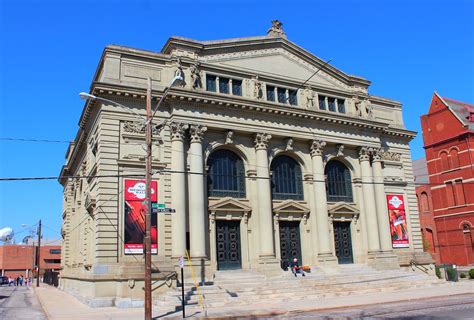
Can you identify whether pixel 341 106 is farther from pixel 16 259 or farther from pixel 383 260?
pixel 16 259

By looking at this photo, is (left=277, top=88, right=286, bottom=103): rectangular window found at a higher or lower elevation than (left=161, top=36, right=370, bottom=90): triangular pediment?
lower

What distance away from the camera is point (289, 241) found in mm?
32156

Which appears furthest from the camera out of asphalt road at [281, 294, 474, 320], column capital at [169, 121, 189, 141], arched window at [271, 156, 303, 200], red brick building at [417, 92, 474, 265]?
red brick building at [417, 92, 474, 265]

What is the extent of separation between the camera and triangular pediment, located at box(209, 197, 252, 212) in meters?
29.3

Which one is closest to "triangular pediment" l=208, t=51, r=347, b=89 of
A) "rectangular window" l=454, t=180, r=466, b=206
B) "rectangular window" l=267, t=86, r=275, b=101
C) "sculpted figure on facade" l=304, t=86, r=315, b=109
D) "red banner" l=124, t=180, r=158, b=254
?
"sculpted figure on facade" l=304, t=86, r=315, b=109

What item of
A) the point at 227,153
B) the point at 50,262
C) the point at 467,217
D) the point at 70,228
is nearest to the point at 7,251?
the point at 50,262

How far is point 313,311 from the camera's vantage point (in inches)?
790

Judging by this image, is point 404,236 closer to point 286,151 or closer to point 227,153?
point 286,151

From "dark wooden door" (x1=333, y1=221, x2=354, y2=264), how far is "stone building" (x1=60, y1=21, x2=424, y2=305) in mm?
91

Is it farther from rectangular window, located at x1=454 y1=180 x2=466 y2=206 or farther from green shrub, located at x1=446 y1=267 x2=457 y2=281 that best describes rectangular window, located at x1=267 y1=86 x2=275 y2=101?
rectangular window, located at x1=454 y1=180 x2=466 y2=206

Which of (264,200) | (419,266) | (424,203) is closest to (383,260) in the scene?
(419,266)

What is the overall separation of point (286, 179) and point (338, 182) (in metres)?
5.06

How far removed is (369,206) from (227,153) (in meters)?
12.2

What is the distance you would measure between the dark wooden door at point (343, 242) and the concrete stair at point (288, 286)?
1804 millimetres
